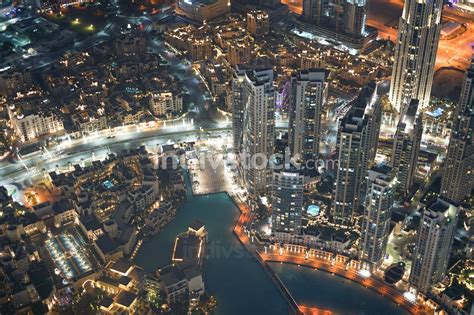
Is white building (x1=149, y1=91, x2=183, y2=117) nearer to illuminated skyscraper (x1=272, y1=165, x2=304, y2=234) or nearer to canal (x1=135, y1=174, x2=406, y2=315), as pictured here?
canal (x1=135, y1=174, x2=406, y2=315)

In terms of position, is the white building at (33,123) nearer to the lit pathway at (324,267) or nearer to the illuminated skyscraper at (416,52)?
the lit pathway at (324,267)

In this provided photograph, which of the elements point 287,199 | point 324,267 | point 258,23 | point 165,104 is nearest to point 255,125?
point 287,199

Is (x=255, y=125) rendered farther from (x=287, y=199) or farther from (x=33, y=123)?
(x=33, y=123)

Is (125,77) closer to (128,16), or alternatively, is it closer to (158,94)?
(158,94)

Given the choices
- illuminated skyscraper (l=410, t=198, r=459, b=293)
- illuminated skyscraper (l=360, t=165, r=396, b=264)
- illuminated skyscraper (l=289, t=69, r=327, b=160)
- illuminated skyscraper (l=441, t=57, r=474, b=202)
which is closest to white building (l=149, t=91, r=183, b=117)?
illuminated skyscraper (l=289, t=69, r=327, b=160)

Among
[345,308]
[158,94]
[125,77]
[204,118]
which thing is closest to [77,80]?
[125,77]

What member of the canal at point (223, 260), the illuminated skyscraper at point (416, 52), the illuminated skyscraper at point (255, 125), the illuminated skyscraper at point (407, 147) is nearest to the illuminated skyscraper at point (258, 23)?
the illuminated skyscraper at point (416, 52)
